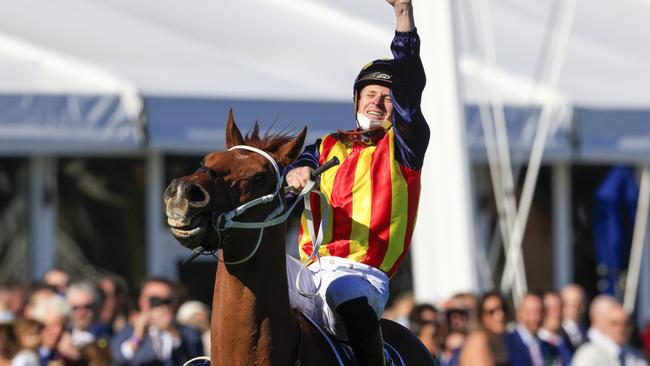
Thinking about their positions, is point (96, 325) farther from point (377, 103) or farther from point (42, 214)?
point (377, 103)

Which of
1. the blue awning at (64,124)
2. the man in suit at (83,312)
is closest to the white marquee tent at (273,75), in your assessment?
the blue awning at (64,124)

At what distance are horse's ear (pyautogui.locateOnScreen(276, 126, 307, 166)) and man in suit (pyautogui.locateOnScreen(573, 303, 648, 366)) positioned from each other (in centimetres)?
540

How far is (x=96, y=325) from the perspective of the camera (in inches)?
397

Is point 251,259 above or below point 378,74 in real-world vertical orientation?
below

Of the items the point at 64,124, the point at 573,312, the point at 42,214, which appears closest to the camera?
the point at 573,312

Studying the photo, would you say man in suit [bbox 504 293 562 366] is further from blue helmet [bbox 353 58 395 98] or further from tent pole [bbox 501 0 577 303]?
blue helmet [bbox 353 58 395 98]

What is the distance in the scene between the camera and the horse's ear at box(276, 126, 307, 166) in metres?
5.44

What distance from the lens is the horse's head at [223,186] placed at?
4.88m

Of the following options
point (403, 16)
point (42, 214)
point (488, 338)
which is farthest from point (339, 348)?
point (42, 214)

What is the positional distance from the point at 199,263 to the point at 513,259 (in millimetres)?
3082

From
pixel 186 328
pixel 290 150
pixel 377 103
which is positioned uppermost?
pixel 377 103

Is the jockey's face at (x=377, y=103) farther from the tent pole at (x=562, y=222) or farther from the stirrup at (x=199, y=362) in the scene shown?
the tent pole at (x=562, y=222)

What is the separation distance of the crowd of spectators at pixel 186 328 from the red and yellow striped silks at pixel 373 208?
3.02 m

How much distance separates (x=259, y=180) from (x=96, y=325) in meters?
5.10
